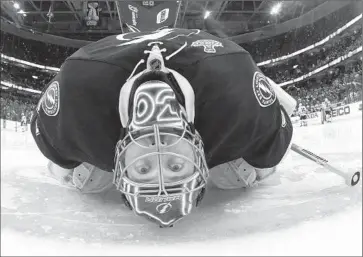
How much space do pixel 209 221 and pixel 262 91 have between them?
0.26 m

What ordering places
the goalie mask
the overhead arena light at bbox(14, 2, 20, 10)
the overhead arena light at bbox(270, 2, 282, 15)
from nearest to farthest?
the goalie mask < the overhead arena light at bbox(14, 2, 20, 10) < the overhead arena light at bbox(270, 2, 282, 15)

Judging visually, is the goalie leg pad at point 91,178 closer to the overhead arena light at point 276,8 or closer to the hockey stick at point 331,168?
the hockey stick at point 331,168

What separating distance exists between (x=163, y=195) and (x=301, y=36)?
2.31 metres

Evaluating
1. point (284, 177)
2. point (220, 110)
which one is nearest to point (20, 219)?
point (220, 110)

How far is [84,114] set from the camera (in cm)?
64

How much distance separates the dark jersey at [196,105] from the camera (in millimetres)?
644

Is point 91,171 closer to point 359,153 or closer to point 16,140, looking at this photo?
point 359,153

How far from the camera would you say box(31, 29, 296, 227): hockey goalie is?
1.61ft

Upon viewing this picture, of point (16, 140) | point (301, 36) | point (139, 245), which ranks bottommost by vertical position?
point (139, 245)

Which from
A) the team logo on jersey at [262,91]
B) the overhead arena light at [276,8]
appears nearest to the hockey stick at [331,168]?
the team logo on jersey at [262,91]

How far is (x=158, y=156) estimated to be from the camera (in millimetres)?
481

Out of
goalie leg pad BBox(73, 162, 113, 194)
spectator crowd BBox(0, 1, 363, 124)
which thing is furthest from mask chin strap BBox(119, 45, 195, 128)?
spectator crowd BBox(0, 1, 363, 124)

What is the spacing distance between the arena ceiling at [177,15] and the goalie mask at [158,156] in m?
0.81

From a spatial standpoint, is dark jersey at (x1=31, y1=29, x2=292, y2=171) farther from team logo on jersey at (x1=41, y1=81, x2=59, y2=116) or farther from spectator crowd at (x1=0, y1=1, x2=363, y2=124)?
spectator crowd at (x1=0, y1=1, x2=363, y2=124)
